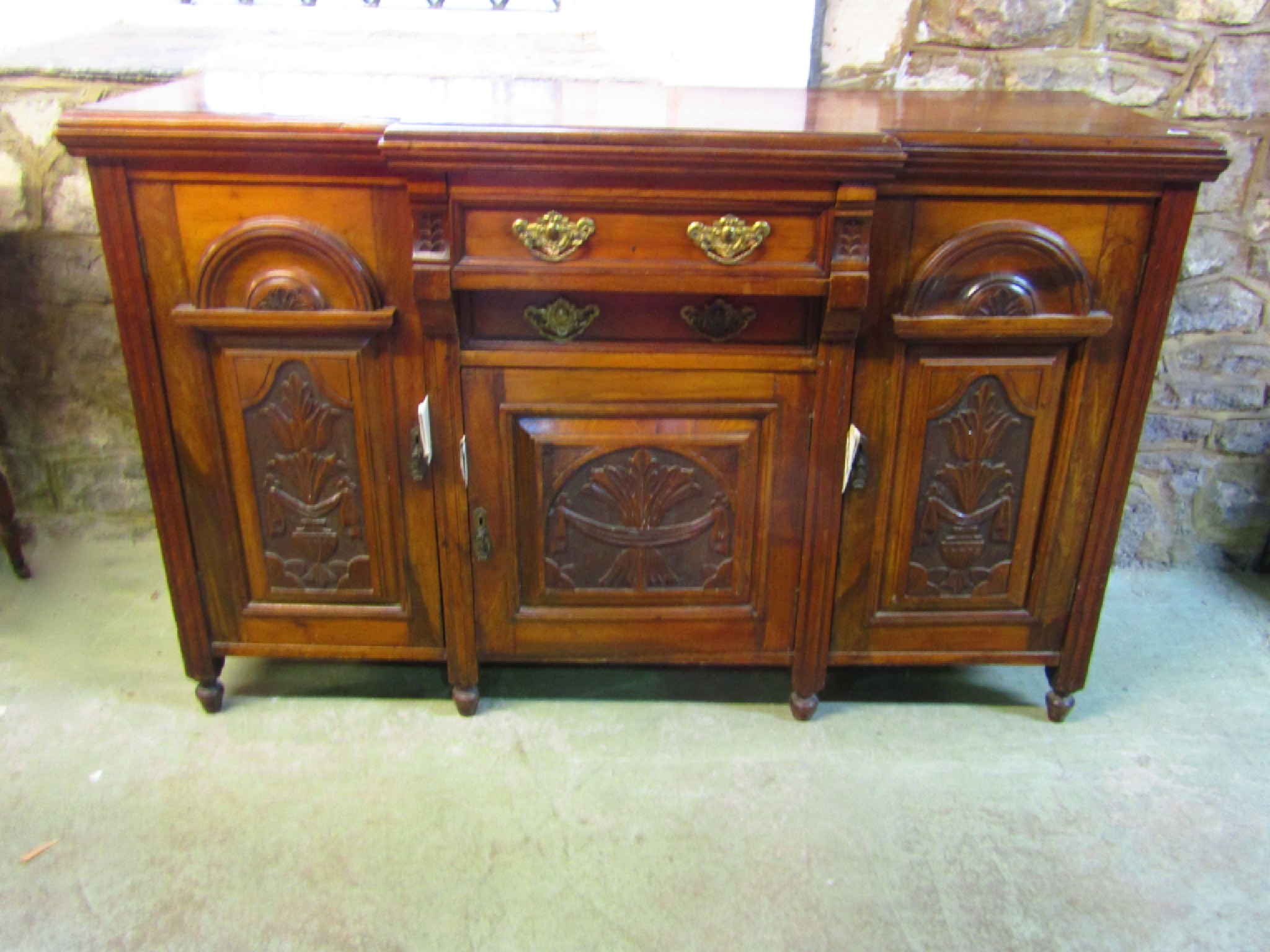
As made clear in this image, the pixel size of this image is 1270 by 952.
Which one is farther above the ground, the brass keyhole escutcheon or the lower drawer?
the lower drawer

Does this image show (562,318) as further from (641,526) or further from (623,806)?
(623,806)

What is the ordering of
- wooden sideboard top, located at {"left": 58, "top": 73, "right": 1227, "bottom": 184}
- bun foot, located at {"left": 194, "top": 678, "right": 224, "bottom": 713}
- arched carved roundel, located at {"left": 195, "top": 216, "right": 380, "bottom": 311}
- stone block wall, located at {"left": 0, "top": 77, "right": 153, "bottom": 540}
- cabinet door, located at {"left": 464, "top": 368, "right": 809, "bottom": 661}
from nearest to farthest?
1. wooden sideboard top, located at {"left": 58, "top": 73, "right": 1227, "bottom": 184}
2. arched carved roundel, located at {"left": 195, "top": 216, "right": 380, "bottom": 311}
3. cabinet door, located at {"left": 464, "top": 368, "right": 809, "bottom": 661}
4. bun foot, located at {"left": 194, "top": 678, "right": 224, "bottom": 713}
5. stone block wall, located at {"left": 0, "top": 77, "right": 153, "bottom": 540}

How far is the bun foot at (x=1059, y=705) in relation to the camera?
1843 millimetres

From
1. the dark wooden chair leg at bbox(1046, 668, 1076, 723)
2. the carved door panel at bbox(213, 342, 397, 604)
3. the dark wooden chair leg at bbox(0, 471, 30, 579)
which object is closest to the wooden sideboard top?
the carved door panel at bbox(213, 342, 397, 604)

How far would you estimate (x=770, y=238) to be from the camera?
1457mm

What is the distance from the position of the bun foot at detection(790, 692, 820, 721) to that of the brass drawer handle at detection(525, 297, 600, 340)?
816mm

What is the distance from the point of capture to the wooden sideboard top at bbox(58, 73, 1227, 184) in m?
1.37

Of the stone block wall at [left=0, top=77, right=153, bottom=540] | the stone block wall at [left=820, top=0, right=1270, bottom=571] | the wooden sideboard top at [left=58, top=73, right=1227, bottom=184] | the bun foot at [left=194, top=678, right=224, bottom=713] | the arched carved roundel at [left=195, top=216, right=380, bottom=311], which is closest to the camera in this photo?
the wooden sideboard top at [left=58, top=73, right=1227, bottom=184]

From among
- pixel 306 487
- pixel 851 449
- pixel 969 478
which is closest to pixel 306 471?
pixel 306 487

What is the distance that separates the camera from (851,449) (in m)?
1.62

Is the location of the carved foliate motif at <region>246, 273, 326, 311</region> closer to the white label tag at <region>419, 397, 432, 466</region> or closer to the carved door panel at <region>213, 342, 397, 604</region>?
the carved door panel at <region>213, 342, 397, 604</region>

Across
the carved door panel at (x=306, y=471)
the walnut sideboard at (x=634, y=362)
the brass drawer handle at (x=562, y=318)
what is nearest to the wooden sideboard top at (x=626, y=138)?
the walnut sideboard at (x=634, y=362)

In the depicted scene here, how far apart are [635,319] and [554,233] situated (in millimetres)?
195

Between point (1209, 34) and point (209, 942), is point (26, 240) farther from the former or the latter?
point (1209, 34)
